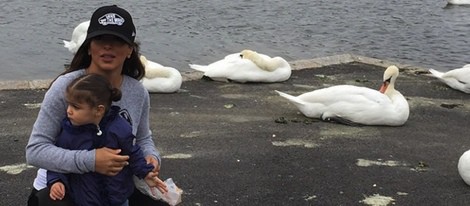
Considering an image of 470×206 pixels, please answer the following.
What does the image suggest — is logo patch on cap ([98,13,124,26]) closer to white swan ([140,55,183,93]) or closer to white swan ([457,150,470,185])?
white swan ([457,150,470,185])

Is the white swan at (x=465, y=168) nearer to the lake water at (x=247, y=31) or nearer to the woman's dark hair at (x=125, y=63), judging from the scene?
the woman's dark hair at (x=125, y=63)

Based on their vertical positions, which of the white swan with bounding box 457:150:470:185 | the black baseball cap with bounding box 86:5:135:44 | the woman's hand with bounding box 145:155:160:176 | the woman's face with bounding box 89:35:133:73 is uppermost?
the black baseball cap with bounding box 86:5:135:44

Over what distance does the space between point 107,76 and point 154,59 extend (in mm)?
9622

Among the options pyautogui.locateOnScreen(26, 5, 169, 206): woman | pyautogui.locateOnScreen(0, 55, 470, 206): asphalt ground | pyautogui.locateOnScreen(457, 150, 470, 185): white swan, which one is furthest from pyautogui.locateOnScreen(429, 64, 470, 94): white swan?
pyautogui.locateOnScreen(26, 5, 169, 206): woman

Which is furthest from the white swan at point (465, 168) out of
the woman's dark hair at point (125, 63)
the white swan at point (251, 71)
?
the white swan at point (251, 71)

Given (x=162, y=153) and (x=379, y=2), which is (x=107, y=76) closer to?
(x=162, y=153)

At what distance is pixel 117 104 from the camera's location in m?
3.39

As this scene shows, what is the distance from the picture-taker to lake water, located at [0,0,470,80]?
13.4 metres

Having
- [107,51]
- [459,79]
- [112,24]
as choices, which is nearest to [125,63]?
[107,51]

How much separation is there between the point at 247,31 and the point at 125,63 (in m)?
12.5

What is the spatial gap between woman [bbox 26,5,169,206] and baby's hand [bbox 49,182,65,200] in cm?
3

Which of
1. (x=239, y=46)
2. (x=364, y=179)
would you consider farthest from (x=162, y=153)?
(x=239, y=46)

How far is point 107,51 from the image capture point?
330 centimetres

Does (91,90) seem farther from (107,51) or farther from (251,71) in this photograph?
(251,71)
